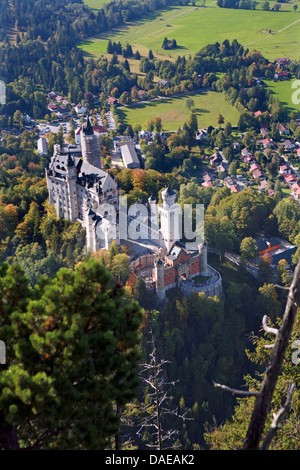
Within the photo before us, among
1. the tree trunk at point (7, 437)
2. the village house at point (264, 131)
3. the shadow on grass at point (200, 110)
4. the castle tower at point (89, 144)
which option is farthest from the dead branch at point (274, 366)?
the shadow on grass at point (200, 110)

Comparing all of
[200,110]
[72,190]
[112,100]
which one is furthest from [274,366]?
[112,100]

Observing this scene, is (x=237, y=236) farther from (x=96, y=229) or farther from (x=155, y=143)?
(x=155, y=143)

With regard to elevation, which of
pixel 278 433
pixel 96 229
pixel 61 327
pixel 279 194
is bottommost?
pixel 279 194

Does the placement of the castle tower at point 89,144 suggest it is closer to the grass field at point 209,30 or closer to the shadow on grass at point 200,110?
the shadow on grass at point 200,110

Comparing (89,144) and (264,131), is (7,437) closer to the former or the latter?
(89,144)

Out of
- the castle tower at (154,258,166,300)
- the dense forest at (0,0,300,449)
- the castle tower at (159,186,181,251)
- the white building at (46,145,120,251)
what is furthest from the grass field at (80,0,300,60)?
the castle tower at (154,258,166,300)

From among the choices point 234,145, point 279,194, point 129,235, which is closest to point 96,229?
point 129,235
